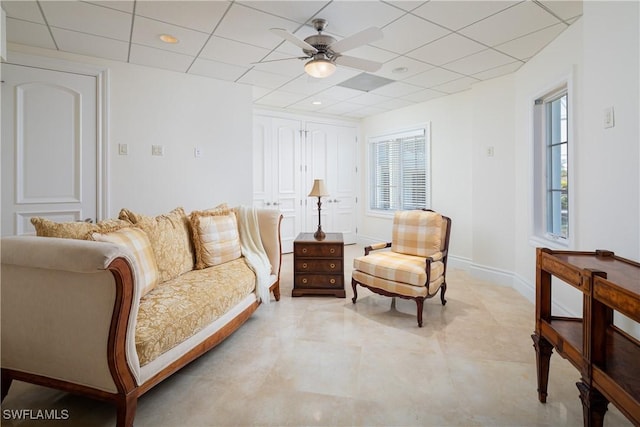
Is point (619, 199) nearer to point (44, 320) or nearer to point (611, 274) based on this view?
point (611, 274)

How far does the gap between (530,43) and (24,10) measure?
4165 millimetres

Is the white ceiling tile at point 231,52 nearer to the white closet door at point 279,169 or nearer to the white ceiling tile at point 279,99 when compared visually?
the white ceiling tile at point 279,99

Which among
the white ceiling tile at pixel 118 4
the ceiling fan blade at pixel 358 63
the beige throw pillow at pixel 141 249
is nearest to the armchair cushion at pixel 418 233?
the ceiling fan blade at pixel 358 63

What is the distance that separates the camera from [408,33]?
2.84 m

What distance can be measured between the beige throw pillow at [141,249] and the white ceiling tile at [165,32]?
Answer: 1714mm

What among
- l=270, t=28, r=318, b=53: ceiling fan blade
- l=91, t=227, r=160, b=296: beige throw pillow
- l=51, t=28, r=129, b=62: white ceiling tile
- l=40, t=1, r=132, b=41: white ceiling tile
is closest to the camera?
l=91, t=227, r=160, b=296: beige throw pillow

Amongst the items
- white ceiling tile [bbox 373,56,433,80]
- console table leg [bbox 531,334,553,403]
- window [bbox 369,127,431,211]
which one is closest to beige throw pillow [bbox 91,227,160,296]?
console table leg [bbox 531,334,553,403]

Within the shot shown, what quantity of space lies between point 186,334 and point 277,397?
2.02 feet

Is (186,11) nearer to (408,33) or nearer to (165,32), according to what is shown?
(165,32)

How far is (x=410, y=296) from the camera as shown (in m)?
2.82

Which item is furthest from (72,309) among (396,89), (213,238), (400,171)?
(400,171)

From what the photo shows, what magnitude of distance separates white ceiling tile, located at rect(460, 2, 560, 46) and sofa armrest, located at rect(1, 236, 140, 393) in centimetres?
301

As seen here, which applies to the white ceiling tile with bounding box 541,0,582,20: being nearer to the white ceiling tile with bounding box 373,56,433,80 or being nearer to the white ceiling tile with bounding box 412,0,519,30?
the white ceiling tile with bounding box 412,0,519,30

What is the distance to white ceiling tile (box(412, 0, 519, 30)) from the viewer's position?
239 cm
